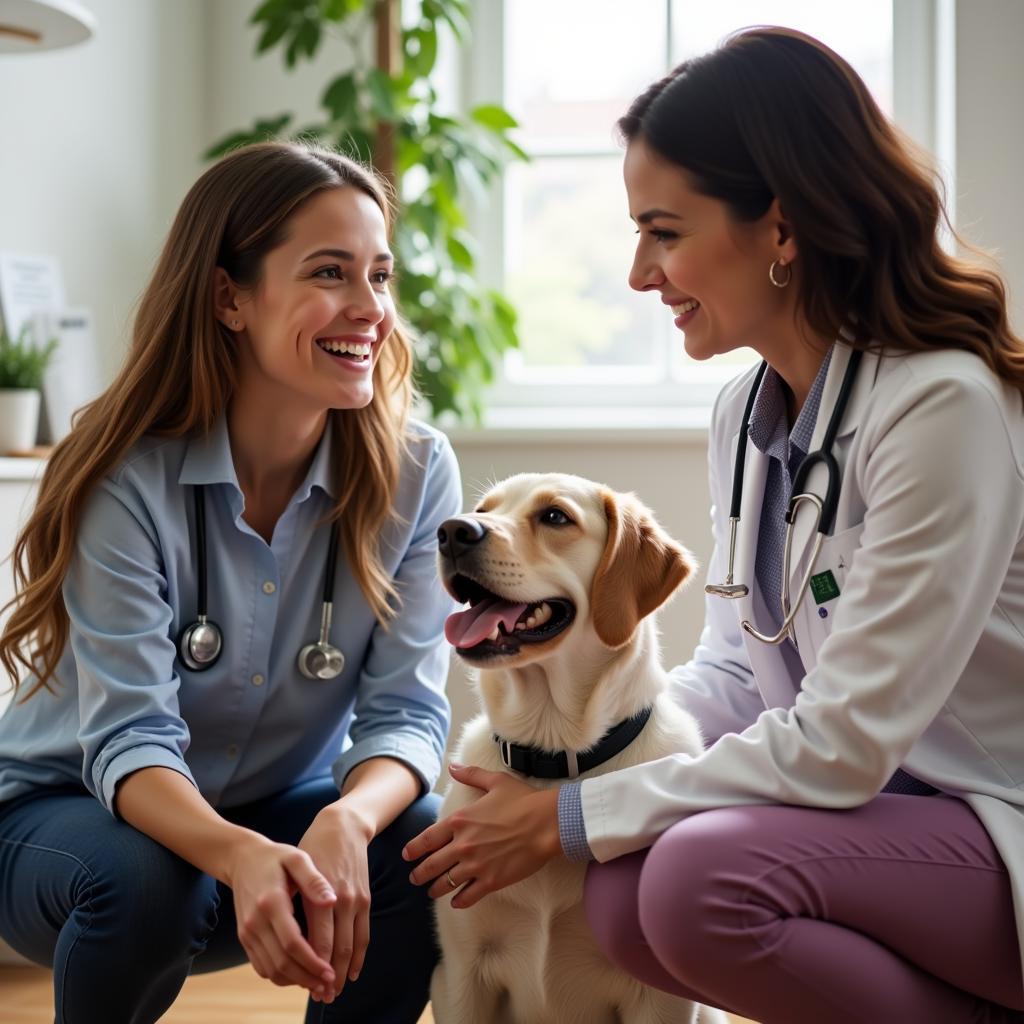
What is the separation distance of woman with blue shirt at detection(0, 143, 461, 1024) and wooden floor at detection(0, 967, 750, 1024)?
0.56 meters

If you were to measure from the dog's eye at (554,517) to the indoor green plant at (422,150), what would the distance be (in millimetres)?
1487

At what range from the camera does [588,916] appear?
1.44 meters

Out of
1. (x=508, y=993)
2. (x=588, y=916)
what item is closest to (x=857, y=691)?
(x=588, y=916)

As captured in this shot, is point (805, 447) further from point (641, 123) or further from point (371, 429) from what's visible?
point (371, 429)

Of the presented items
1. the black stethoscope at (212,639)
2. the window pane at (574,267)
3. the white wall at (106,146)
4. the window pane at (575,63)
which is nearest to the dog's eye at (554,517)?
the black stethoscope at (212,639)

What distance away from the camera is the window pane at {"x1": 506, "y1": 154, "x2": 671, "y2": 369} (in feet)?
11.6

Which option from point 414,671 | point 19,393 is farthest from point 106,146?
point 414,671

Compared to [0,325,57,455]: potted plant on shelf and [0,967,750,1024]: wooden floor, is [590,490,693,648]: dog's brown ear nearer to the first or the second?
[0,967,750,1024]: wooden floor

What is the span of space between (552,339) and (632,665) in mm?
2161

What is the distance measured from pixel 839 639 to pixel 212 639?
851 mm

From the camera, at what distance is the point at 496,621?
1.49 meters

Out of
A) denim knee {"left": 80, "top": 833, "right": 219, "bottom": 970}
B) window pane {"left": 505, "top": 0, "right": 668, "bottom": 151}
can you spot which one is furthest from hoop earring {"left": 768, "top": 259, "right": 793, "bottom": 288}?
window pane {"left": 505, "top": 0, "right": 668, "bottom": 151}

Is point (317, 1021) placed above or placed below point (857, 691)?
below

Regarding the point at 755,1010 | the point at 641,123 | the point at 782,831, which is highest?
the point at 641,123
